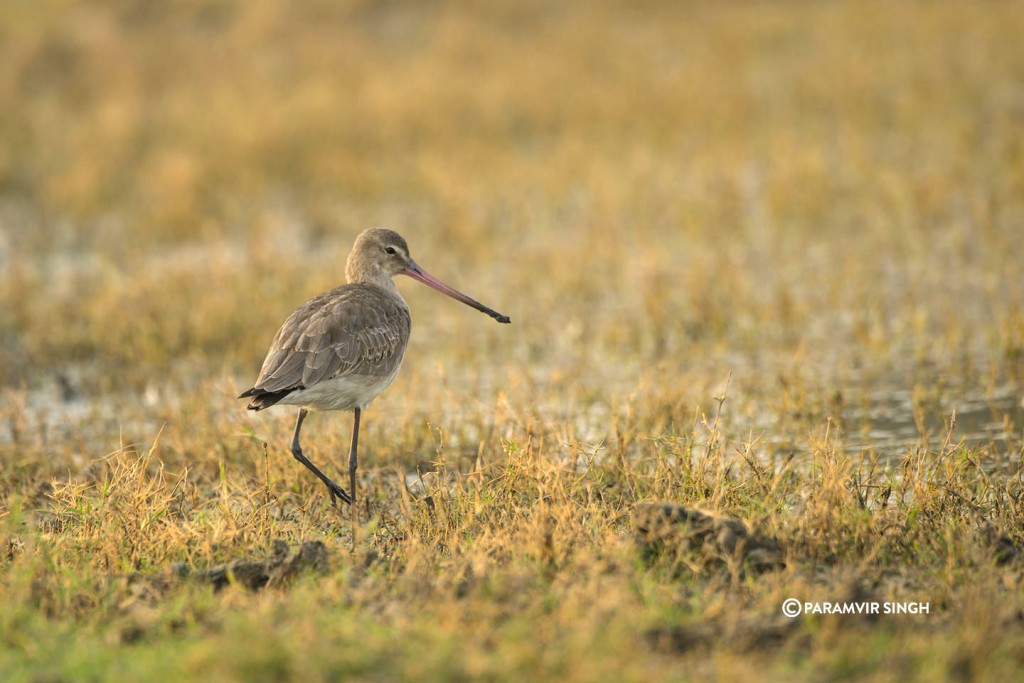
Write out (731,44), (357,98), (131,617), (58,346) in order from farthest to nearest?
(731,44), (357,98), (58,346), (131,617)

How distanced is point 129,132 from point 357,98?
314 centimetres

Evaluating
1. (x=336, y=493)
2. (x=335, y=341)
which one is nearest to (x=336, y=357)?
(x=335, y=341)

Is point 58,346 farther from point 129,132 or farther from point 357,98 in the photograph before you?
point 357,98

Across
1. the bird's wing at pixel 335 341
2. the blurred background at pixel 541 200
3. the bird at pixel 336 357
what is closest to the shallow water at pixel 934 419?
the blurred background at pixel 541 200

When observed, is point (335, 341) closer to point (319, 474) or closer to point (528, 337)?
point (319, 474)

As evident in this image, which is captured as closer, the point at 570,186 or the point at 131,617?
the point at 131,617

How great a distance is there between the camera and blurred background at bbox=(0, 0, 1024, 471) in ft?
29.7

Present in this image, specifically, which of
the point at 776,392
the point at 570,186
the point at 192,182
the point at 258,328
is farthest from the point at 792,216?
the point at 192,182

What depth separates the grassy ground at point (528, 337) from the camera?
14.5ft

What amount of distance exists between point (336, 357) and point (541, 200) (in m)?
7.91

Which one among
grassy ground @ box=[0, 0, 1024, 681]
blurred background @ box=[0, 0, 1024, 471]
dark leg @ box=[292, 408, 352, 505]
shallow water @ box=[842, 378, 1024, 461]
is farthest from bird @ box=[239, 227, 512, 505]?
shallow water @ box=[842, 378, 1024, 461]

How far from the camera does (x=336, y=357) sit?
6371 mm

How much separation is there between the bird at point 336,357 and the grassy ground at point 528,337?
47cm

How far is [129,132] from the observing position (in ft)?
54.4
